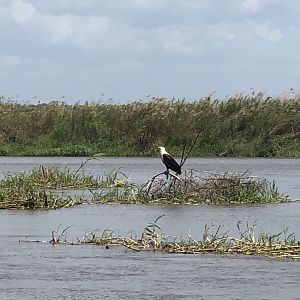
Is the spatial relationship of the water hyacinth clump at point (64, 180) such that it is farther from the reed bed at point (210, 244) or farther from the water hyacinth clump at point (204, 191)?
the reed bed at point (210, 244)

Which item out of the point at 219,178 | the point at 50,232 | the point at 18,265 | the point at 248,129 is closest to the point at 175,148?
the point at 248,129

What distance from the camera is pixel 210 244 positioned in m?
13.5

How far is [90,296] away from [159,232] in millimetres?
4618

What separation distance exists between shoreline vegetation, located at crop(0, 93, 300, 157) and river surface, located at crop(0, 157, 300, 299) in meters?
15.7

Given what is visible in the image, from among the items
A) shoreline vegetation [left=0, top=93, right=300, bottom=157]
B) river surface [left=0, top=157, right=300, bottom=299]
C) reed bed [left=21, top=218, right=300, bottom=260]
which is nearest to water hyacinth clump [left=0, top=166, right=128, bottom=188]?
river surface [left=0, top=157, right=300, bottom=299]

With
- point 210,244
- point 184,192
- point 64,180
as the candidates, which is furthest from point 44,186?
point 210,244

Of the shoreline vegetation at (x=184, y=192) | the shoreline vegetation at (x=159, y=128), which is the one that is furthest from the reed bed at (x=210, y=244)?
the shoreline vegetation at (x=159, y=128)

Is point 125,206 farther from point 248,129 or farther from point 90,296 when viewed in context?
point 248,129

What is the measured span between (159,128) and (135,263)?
22.7 meters

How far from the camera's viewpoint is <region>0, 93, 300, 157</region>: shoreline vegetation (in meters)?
34.9

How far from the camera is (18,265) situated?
12.5m

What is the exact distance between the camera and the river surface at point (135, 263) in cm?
1109

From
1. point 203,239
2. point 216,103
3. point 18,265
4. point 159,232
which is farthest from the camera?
point 216,103

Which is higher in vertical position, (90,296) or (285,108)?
(285,108)
